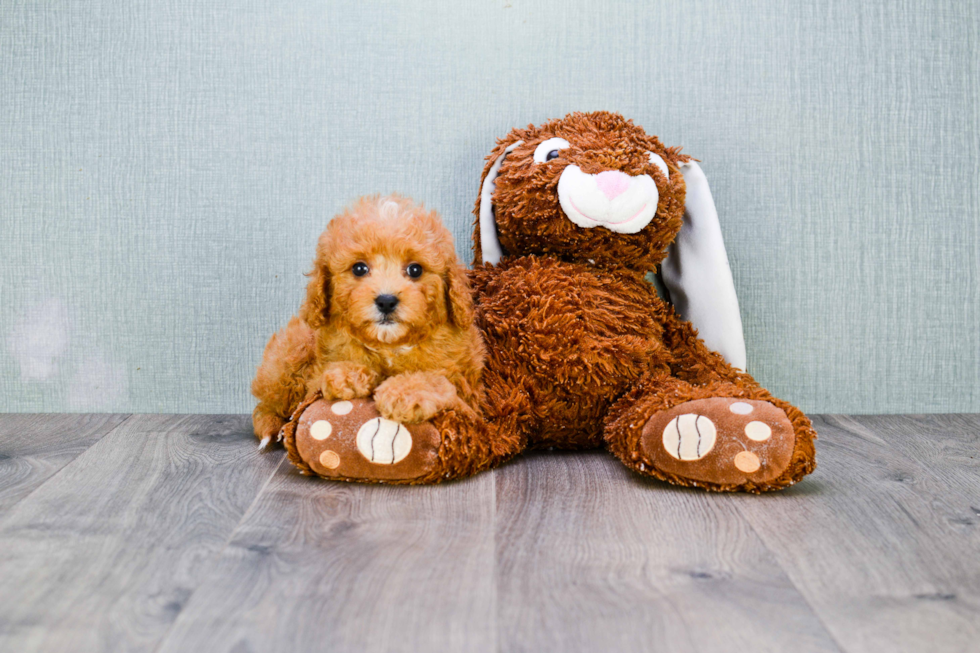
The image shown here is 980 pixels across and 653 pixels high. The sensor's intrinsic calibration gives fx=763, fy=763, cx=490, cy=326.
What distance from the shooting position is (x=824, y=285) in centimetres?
138

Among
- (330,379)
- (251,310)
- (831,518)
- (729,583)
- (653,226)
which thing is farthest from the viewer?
(251,310)

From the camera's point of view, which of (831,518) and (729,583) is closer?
(729,583)

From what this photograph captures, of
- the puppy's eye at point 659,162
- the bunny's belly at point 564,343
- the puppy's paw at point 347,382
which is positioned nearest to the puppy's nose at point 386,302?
the puppy's paw at point 347,382

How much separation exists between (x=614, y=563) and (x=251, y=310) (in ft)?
2.80

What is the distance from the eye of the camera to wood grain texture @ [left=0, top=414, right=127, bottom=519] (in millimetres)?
1012

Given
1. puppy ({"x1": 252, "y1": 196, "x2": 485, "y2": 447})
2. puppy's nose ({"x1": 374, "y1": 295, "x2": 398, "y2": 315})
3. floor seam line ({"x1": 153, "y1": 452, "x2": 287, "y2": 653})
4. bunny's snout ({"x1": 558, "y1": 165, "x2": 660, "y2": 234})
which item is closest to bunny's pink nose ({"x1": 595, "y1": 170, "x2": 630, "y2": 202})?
bunny's snout ({"x1": 558, "y1": 165, "x2": 660, "y2": 234})

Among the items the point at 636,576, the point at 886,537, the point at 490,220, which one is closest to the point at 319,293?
the point at 490,220

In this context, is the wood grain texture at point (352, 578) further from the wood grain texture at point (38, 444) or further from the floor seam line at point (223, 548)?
the wood grain texture at point (38, 444)

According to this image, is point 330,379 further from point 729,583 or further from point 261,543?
point 729,583

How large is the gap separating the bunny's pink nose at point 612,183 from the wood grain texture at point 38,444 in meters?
0.86

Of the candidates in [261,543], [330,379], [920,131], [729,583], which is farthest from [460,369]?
[920,131]

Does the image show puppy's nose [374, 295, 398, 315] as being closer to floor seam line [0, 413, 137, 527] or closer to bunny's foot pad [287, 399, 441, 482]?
bunny's foot pad [287, 399, 441, 482]

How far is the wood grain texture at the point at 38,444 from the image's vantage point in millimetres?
1012

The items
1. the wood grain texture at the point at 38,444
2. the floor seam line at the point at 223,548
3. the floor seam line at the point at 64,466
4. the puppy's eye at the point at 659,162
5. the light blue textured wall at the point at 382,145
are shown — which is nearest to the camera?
the floor seam line at the point at 223,548
